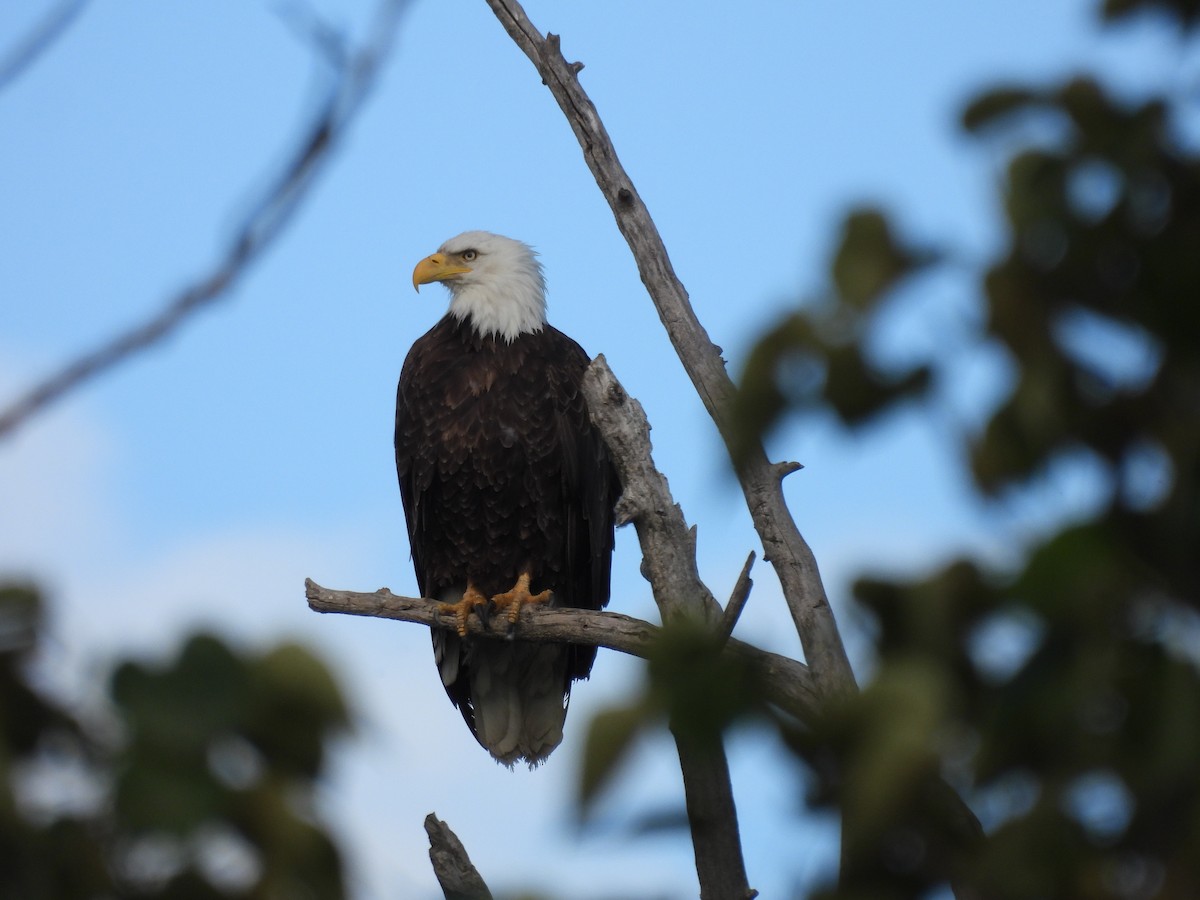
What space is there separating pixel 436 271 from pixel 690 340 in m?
2.16

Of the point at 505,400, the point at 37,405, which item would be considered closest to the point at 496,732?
the point at 505,400

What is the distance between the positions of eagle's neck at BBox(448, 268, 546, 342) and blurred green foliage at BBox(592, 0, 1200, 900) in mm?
4687

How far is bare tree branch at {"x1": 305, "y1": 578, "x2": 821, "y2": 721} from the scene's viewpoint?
3.67 metres

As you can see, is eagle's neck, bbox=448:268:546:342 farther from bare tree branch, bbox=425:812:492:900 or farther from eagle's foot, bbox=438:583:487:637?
Answer: bare tree branch, bbox=425:812:492:900

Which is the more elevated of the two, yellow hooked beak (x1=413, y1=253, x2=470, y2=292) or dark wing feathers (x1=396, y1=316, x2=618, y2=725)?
yellow hooked beak (x1=413, y1=253, x2=470, y2=292)

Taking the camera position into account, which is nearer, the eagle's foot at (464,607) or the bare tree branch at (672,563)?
the bare tree branch at (672,563)

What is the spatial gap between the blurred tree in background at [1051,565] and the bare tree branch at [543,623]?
248cm

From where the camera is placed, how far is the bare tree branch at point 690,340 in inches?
150

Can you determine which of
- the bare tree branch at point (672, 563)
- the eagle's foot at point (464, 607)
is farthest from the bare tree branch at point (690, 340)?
the eagle's foot at point (464, 607)

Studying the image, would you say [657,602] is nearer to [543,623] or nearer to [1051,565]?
[543,623]

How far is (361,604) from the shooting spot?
465cm

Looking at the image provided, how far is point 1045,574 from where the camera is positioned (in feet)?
2.68

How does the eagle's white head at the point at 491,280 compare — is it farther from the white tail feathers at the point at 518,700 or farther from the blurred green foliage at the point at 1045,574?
the blurred green foliage at the point at 1045,574

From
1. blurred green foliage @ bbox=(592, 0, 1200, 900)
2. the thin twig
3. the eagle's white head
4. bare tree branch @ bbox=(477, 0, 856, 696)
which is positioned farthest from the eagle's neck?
blurred green foliage @ bbox=(592, 0, 1200, 900)
